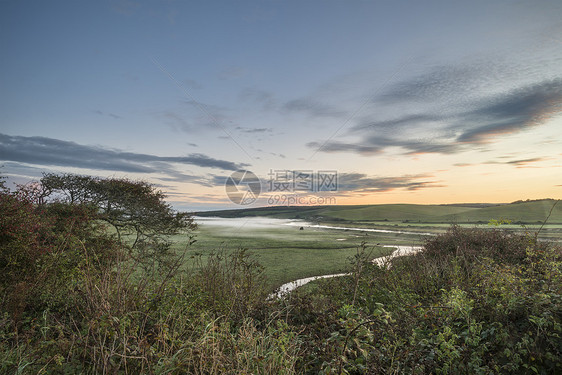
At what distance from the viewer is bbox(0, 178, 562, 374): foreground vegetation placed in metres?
3.84

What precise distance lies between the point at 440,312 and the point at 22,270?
893 centimetres

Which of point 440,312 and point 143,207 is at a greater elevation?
point 143,207

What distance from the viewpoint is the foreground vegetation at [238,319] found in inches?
151

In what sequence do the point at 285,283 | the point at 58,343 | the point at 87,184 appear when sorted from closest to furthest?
the point at 58,343 → the point at 87,184 → the point at 285,283

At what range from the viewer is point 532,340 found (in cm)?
384

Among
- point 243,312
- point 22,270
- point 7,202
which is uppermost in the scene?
point 7,202

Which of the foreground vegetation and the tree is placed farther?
the tree

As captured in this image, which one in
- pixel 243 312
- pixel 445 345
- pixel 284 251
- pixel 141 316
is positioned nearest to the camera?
pixel 445 345

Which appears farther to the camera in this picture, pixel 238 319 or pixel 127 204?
pixel 127 204

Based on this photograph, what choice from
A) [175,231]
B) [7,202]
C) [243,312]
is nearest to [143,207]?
[175,231]

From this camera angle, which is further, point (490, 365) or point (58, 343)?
point (58, 343)

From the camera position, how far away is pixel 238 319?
19.9 ft

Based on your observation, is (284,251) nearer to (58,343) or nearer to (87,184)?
(87,184)

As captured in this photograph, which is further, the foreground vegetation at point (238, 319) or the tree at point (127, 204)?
the tree at point (127, 204)
